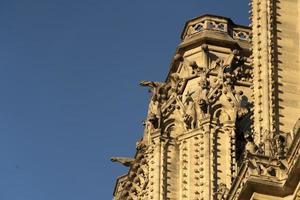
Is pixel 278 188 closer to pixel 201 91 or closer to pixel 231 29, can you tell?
pixel 201 91

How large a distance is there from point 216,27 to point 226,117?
4.29 m

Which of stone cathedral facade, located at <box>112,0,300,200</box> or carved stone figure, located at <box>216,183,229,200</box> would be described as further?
carved stone figure, located at <box>216,183,229,200</box>

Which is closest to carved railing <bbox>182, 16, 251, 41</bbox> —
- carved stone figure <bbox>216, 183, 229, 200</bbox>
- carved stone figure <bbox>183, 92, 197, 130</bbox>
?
carved stone figure <bbox>183, 92, 197, 130</bbox>

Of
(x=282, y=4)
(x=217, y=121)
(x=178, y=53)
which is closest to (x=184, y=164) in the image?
(x=217, y=121)

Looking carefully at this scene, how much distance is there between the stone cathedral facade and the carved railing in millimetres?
23

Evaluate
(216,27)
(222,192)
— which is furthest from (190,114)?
(222,192)

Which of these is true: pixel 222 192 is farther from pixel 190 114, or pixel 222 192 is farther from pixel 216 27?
pixel 216 27

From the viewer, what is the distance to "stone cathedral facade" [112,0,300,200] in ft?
107

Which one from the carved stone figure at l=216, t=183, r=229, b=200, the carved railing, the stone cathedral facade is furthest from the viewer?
the carved railing

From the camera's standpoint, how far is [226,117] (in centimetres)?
4319

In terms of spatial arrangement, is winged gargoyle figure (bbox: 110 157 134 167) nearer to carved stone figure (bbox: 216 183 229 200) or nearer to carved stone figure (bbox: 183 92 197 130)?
carved stone figure (bbox: 183 92 197 130)

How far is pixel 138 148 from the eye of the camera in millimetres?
48156

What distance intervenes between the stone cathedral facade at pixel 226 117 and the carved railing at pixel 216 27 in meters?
0.02

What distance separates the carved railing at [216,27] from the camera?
1843 inches
